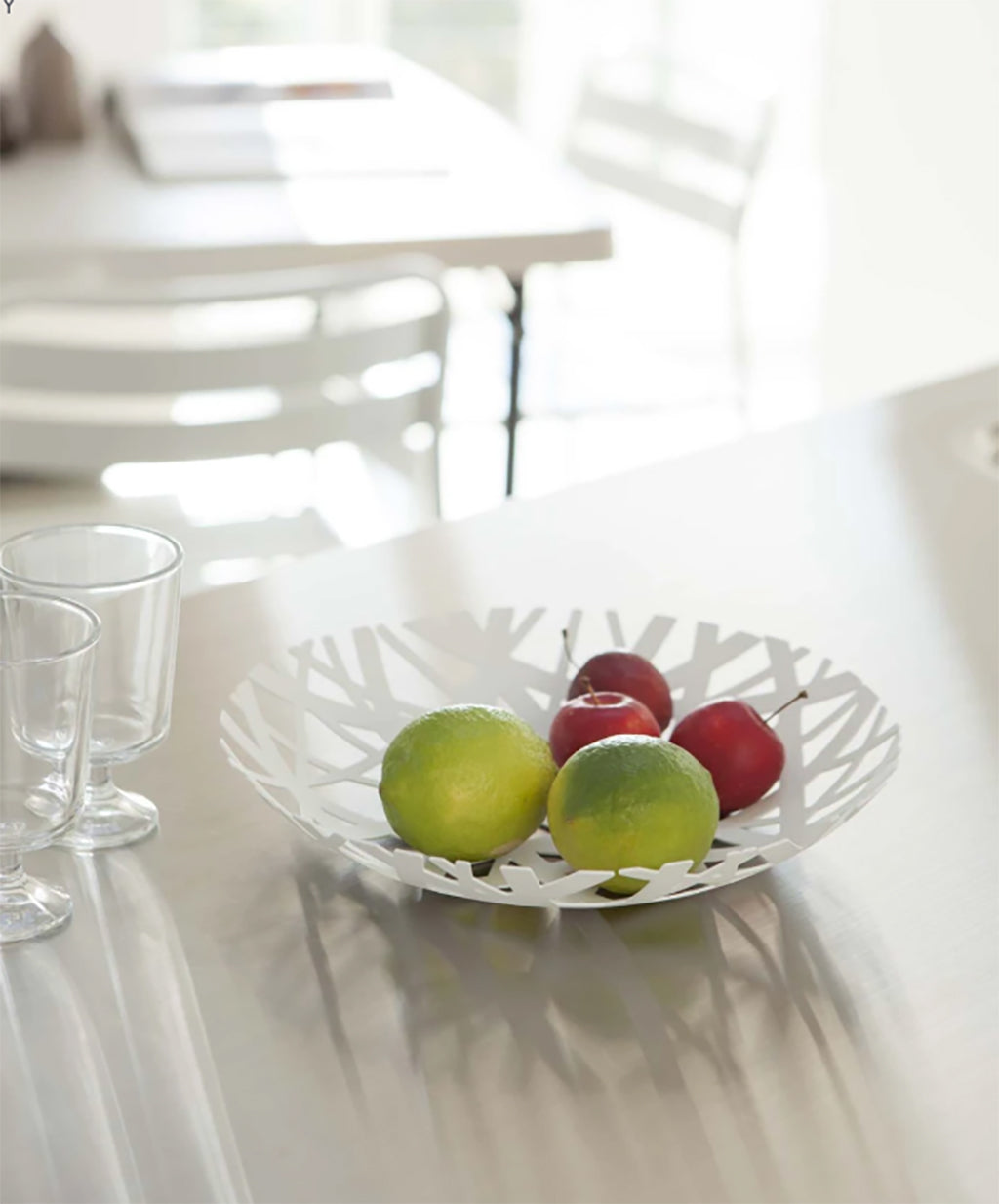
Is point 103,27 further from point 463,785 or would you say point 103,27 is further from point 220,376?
point 463,785

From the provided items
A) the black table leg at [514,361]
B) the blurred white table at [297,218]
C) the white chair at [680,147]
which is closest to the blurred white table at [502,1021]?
the blurred white table at [297,218]

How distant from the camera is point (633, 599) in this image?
95 cm

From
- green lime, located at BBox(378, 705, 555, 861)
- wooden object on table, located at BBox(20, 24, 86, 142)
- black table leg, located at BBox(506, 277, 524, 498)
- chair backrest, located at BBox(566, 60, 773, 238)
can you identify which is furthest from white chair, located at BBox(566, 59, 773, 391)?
green lime, located at BBox(378, 705, 555, 861)

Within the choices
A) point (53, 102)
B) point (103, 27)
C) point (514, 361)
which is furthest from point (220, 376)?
point (103, 27)

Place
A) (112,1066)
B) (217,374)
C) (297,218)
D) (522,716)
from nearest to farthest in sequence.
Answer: (112,1066) < (522,716) < (217,374) < (297,218)

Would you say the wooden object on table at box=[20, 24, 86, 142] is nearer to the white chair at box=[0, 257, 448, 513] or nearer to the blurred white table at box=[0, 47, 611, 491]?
the blurred white table at box=[0, 47, 611, 491]

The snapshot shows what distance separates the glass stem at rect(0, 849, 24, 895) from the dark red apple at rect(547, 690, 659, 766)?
0.22 metres

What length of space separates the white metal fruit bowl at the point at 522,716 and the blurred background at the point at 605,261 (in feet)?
2.19

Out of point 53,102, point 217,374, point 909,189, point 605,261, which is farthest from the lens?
point 909,189

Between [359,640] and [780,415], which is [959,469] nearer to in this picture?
[359,640]

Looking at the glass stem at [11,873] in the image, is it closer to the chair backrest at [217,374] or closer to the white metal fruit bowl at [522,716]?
the white metal fruit bowl at [522,716]

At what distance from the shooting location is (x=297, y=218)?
6.24 feet

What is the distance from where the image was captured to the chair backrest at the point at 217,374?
4.59ft

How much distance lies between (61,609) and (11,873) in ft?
0.33
